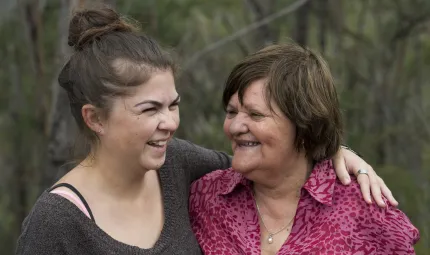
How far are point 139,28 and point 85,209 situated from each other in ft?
2.27

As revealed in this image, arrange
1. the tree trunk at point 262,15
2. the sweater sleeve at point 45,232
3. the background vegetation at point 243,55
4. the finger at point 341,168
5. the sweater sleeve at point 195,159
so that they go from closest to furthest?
1. the sweater sleeve at point 45,232
2. the finger at point 341,168
3. the sweater sleeve at point 195,159
4. the background vegetation at point 243,55
5. the tree trunk at point 262,15

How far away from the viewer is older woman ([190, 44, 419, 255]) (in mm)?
2762

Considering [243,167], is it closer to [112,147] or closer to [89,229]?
[112,147]

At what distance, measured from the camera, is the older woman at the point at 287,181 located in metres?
2.76

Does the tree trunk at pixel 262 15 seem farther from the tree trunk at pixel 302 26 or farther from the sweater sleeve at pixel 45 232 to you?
the sweater sleeve at pixel 45 232

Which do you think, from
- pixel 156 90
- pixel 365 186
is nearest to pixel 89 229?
pixel 156 90

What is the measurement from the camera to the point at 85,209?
8.25 ft

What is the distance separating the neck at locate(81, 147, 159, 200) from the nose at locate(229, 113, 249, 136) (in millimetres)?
370

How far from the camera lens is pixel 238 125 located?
111 inches

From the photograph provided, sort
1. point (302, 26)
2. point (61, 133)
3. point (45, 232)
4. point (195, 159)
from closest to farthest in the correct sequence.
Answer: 1. point (45, 232)
2. point (195, 159)
3. point (61, 133)
4. point (302, 26)

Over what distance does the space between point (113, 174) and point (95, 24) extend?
0.53 meters

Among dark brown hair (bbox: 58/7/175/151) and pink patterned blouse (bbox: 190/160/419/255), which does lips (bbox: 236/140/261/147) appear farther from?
dark brown hair (bbox: 58/7/175/151)

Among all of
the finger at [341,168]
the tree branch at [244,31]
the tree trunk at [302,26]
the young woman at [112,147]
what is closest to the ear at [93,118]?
the young woman at [112,147]

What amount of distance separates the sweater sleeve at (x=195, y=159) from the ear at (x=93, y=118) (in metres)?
0.49
